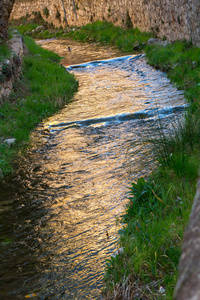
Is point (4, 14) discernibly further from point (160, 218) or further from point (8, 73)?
point (160, 218)

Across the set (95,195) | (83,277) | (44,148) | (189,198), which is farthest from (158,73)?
(83,277)

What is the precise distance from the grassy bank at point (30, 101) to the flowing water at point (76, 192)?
0.97ft

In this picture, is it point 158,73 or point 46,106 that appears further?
point 158,73

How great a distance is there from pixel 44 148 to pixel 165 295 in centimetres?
454

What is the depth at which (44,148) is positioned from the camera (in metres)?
6.46

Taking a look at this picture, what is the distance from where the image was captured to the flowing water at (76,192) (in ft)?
10.3

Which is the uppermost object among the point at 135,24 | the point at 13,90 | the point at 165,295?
the point at 135,24

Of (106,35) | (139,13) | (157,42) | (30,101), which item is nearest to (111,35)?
(106,35)

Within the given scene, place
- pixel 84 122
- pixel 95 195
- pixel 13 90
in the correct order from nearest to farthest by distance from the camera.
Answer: pixel 95 195
pixel 84 122
pixel 13 90

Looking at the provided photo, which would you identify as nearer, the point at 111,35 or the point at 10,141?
the point at 10,141

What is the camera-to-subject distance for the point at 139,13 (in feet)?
51.1

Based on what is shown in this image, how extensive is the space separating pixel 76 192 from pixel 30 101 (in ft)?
14.9

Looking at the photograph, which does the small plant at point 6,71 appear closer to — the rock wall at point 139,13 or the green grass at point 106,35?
the rock wall at point 139,13

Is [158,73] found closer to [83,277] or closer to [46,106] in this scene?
[46,106]
